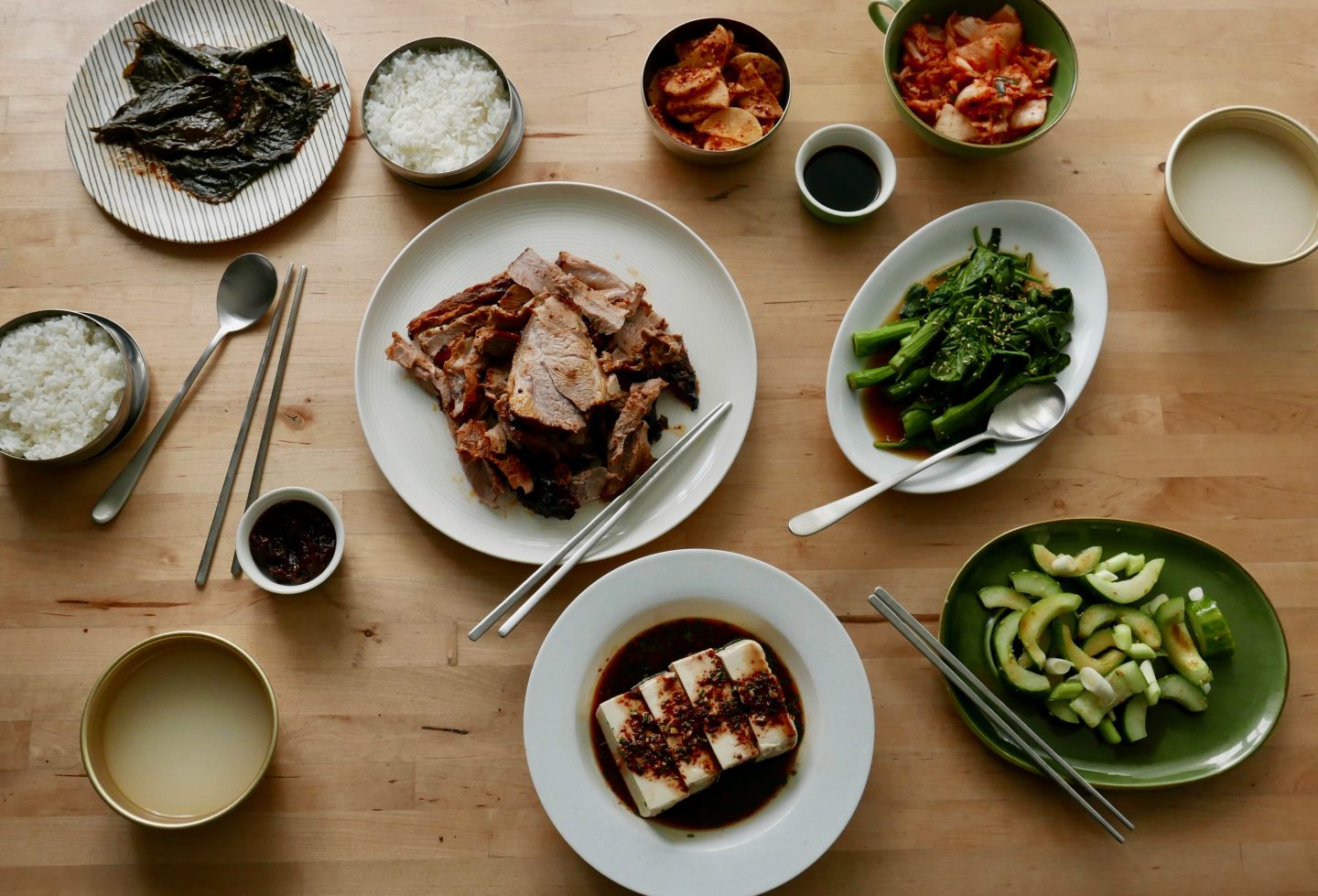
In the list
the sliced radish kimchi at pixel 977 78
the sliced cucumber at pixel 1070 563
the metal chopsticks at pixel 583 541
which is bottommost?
the sliced cucumber at pixel 1070 563

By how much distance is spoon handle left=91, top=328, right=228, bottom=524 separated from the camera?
8.76ft

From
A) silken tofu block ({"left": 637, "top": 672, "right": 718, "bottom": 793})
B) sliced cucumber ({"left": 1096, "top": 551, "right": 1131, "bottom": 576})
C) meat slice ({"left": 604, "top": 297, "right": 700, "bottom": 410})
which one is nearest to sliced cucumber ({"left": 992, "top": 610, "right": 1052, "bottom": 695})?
sliced cucumber ({"left": 1096, "top": 551, "right": 1131, "bottom": 576})

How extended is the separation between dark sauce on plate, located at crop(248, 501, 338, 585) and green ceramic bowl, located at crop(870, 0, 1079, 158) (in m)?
2.15

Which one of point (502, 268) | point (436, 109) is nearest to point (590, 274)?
point (502, 268)

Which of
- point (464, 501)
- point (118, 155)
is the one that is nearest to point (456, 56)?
point (118, 155)

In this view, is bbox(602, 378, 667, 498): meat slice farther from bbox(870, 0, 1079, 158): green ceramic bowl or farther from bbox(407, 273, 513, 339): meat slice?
bbox(870, 0, 1079, 158): green ceramic bowl

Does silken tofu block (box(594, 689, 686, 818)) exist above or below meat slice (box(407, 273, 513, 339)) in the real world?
below

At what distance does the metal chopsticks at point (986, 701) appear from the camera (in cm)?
244

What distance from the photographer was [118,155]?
281 centimetres

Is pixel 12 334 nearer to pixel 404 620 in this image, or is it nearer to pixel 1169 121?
pixel 404 620

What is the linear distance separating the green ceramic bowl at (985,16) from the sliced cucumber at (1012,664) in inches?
55.6

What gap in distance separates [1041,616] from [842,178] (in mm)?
1452

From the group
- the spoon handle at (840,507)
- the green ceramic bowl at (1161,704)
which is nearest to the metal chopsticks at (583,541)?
the spoon handle at (840,507)

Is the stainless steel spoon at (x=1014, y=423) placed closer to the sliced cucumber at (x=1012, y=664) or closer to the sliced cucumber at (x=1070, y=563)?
the sliced cucumber at (x=1070, y=563)
